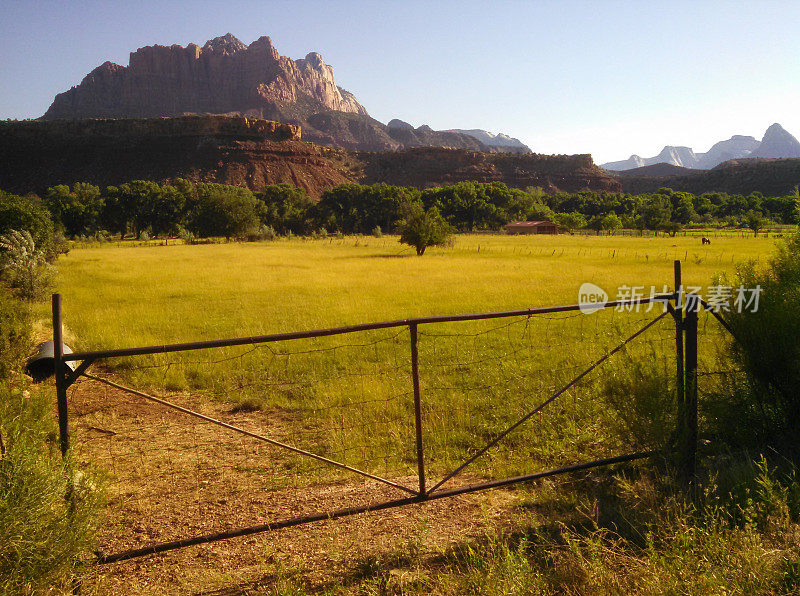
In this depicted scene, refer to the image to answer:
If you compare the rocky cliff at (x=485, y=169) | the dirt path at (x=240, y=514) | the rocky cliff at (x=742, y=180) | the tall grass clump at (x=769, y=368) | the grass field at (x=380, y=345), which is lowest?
the dirt path at (x=240, y=514)

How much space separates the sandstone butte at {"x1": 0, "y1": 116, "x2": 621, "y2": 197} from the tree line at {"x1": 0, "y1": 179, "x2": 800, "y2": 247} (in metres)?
26.5

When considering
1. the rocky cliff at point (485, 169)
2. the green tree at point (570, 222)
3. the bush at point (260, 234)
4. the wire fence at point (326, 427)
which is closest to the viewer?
the wire fence at point (326, 427)

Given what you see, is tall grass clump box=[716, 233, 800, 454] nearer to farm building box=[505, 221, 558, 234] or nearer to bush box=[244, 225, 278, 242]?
bush box=[244, 225, 278, 242]

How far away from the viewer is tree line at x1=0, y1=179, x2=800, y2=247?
70125 millimetres

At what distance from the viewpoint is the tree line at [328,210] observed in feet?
230

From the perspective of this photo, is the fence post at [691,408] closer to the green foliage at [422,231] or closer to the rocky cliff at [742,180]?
the green foliage at [422,231]

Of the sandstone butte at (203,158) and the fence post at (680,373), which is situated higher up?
the sandstone butte at (203,158)

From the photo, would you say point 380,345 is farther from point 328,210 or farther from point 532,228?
point 532,228

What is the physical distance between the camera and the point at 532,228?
83.5m

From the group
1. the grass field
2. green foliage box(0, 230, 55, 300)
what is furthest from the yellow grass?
green foliage box(0, 230, 55, 300)

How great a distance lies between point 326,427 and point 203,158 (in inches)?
4869

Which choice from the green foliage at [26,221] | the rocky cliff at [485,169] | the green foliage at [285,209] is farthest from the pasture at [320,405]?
the rocky cliff at [485,169]

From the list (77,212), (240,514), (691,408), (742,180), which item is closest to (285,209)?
(77,212)

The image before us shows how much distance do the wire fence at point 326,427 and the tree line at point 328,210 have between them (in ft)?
200
